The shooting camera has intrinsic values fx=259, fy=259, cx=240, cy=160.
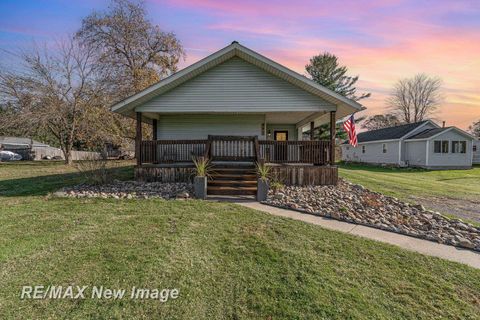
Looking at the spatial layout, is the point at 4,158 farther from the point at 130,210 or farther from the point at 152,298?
the point at 152,298

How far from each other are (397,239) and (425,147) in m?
24.3

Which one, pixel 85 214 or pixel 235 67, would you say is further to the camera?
pixel 235 67

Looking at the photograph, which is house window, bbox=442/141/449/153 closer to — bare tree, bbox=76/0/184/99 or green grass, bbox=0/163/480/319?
green grass, bbox=0/163/480/319

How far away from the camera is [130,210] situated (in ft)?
20.5

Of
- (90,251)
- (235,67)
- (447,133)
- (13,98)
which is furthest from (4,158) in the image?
(447,133)

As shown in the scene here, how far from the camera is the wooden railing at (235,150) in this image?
1041cm

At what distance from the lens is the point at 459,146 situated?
982 inches

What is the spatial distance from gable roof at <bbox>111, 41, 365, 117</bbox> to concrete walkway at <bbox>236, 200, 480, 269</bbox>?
5.91 m

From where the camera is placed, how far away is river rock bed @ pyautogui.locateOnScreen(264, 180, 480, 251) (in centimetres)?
521

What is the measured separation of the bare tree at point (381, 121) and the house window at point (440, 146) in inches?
1119

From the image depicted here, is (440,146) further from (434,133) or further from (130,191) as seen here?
(130,191)

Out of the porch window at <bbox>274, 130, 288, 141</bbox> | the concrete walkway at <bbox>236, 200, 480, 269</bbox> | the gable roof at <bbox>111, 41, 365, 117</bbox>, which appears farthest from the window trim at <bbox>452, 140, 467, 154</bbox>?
the concrete walkway at <bbox>236, 200, 480, 269</bbox>

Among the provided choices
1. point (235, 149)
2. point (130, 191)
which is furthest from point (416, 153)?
point (130, 191)

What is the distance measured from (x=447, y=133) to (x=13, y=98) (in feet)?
124
